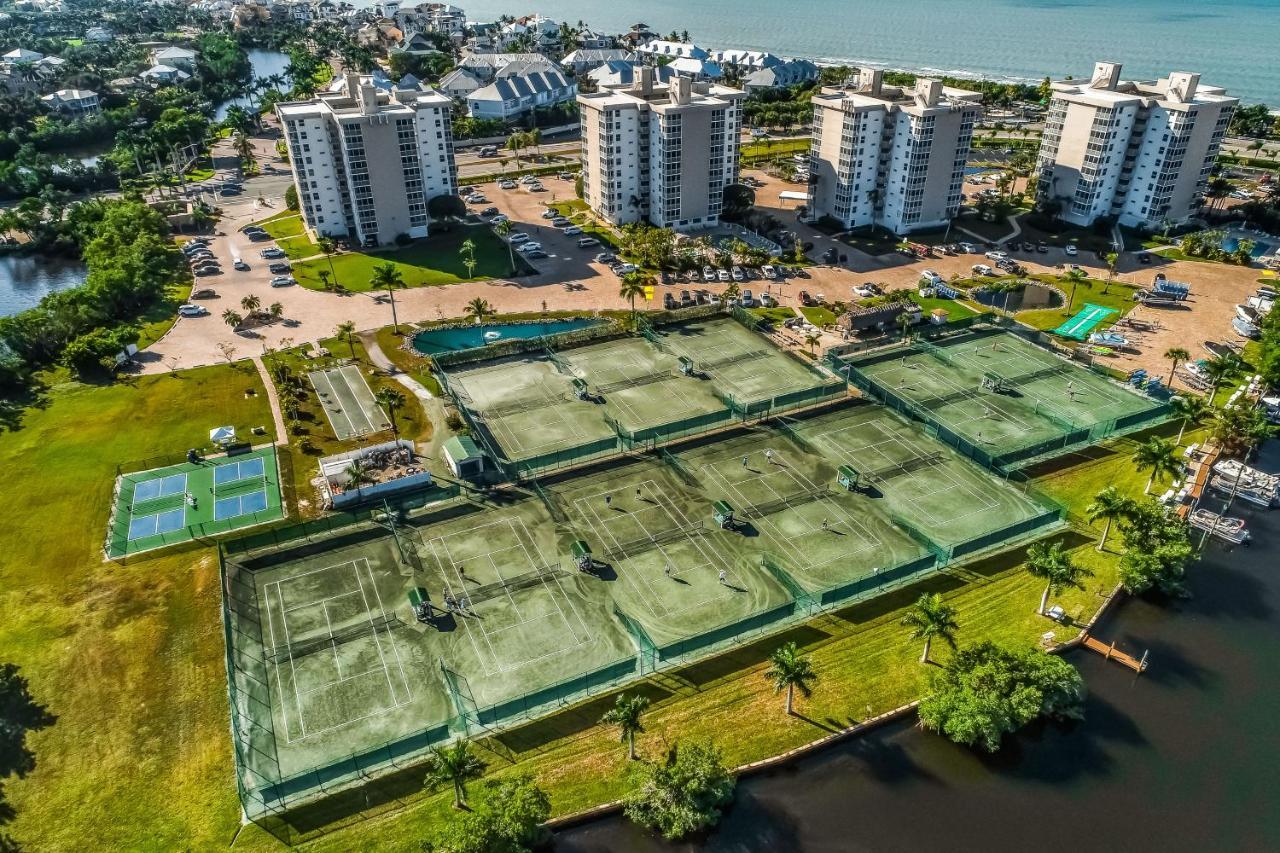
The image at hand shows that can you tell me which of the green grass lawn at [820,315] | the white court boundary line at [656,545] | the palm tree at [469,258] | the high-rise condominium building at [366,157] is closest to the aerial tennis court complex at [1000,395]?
the green grass lawn at [820,315]

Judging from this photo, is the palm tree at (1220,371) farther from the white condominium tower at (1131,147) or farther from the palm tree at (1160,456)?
the white condominium tower at (1131,147)

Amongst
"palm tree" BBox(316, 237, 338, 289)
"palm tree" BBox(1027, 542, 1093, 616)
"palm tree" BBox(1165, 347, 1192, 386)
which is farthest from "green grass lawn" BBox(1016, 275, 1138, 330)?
"palm tree" BBox(316, 237, 338, 289)

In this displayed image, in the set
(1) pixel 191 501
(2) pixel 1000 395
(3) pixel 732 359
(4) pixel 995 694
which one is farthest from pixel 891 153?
(1) pixel 191 501

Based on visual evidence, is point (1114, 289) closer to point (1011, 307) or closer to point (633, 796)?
point (1011, 307)

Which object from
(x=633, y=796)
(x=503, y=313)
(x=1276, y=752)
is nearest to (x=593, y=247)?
(x=503, y=313)

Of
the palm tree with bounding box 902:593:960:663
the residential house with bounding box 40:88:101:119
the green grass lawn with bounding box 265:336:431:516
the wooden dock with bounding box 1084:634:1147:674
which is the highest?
the residential house with bounding box 40:88:101:119

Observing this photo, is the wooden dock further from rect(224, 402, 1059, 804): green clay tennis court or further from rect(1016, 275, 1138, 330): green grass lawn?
rect(1016, 275, 1138, 330): green grass lawn
